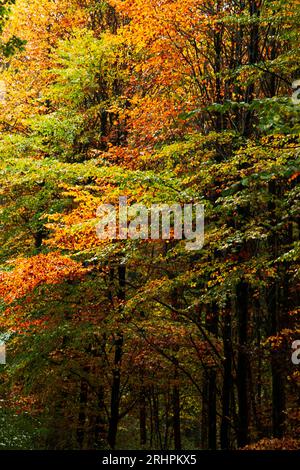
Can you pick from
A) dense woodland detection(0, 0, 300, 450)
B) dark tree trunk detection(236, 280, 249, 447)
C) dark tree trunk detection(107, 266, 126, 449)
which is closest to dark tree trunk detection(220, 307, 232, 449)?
dense woodland detection(0, 0, 300, 450)

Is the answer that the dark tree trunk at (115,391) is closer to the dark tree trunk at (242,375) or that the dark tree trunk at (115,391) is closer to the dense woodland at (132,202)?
the dense woodland at (132,202)

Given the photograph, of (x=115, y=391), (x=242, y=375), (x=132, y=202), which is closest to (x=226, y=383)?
(x=242, y=375)

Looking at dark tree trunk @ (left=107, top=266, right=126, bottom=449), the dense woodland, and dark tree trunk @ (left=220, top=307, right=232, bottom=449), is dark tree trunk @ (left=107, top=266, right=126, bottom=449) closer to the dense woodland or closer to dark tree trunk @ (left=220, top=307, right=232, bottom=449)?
the dense woodland

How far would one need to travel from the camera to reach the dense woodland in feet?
31.6

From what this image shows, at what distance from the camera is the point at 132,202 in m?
11.4

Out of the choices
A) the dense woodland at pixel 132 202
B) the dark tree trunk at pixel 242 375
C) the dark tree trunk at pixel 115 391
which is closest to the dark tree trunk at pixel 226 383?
the dense woodland at pixel 132 202

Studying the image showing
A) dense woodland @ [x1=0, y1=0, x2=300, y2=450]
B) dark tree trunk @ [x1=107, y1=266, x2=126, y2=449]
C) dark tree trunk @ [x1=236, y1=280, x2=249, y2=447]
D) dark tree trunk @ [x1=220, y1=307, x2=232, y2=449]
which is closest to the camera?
dense woodland @ [x1=0, y1=0, x2=300, y2=450]

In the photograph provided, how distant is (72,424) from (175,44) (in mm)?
10886

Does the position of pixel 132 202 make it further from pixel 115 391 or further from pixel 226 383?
pixel 115 391

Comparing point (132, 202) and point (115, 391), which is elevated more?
point (132, 202)

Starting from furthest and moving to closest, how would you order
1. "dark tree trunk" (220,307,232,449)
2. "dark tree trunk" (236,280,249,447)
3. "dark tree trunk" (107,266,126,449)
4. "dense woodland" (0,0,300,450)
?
"dark tree trunk" (107,266,126,449) → "dark tree trunk" (220,307,232,449) → "dark tree trunk" (236,280,249,447) → "dense woodland" (0,0,300,450)

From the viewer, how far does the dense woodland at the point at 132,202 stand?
963 centimetres

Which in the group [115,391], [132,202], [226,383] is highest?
[132,202]
